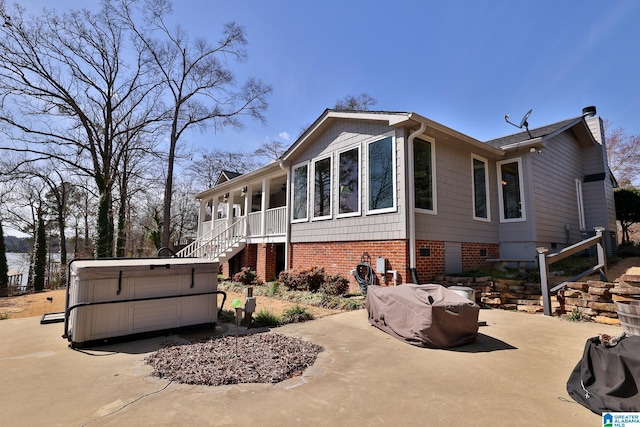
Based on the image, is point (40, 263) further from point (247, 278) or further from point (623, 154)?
point (623, 154)

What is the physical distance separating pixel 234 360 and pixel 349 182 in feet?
21.2

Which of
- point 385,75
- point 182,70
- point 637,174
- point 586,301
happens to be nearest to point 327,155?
point 385,75

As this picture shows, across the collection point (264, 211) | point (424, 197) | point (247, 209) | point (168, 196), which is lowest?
point (424, 197)

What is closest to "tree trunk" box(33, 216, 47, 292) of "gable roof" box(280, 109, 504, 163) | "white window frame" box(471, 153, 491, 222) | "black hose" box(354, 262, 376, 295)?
"gable roof" box(280, 109, 504, 163)

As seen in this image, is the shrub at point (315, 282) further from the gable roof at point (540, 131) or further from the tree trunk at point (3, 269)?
the tree trunk at point (3, 269)

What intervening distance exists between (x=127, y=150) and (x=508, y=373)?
72.6 ft

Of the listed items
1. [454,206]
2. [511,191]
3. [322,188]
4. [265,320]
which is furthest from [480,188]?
[265,320]

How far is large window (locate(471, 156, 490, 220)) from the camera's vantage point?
31.4 ft

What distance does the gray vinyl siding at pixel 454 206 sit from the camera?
8195 millimetres

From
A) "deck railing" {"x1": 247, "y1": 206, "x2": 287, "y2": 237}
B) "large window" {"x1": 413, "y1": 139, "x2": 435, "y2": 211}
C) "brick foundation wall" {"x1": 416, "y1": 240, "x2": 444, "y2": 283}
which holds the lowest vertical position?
"brick foundation wall" {"x1": 416, "y1": 240, "x2": 444, "y2": 283}

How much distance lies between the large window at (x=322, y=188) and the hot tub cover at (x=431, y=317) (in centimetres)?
514

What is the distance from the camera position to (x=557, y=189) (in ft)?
34.9

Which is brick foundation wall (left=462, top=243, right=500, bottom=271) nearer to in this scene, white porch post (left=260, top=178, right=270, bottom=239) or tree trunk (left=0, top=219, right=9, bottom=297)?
white porch post (left=260, top=178, right=270, bottom=239)

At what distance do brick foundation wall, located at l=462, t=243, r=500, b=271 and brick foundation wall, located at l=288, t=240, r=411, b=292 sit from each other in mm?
2493
